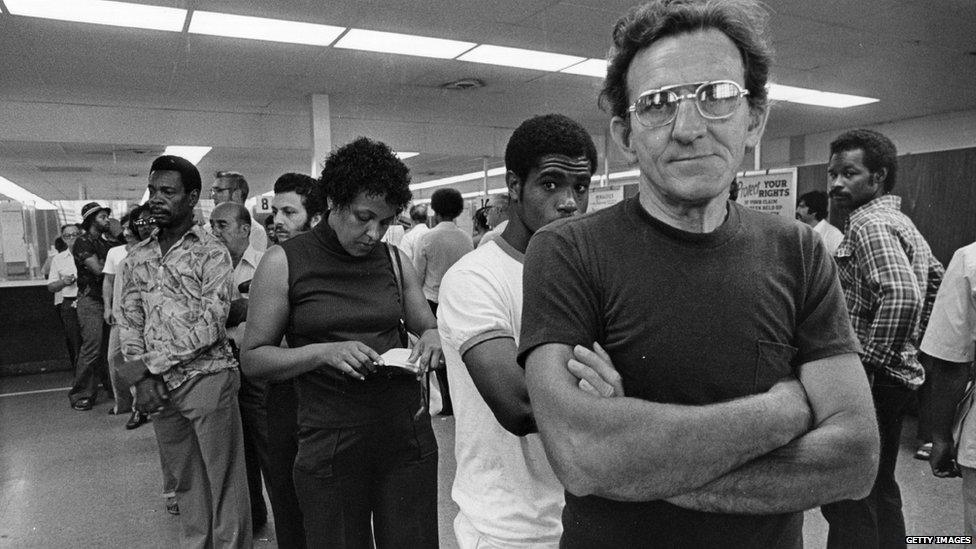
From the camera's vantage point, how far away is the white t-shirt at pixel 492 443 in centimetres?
123

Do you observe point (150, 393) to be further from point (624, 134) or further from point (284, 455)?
point (624, 134)

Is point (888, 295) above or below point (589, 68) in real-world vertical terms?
below

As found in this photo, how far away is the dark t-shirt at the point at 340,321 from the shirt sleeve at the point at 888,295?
1693 mm

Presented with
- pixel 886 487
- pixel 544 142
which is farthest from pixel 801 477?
pixel 886 487

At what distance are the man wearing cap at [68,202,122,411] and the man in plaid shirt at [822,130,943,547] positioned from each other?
5881 mm

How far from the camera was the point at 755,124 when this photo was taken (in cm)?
108

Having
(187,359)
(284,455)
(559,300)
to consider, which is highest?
(559,300)

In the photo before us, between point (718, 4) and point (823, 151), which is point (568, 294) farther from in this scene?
point (823, 151)

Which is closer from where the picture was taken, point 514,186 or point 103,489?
point 514,186

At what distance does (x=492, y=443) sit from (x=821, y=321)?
26.5 inches

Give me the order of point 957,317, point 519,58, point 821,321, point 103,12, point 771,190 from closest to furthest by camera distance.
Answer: point 821,321
point 957,317
point 103,12
point 771,190
point 519,58

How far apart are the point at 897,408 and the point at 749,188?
3153mm

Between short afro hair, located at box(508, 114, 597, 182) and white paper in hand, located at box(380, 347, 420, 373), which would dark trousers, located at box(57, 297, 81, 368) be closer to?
white paper in hand, located at box(380, 347, 420, 373)

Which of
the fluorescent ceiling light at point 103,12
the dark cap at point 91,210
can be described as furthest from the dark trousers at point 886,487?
the dark cap at point 91,210
